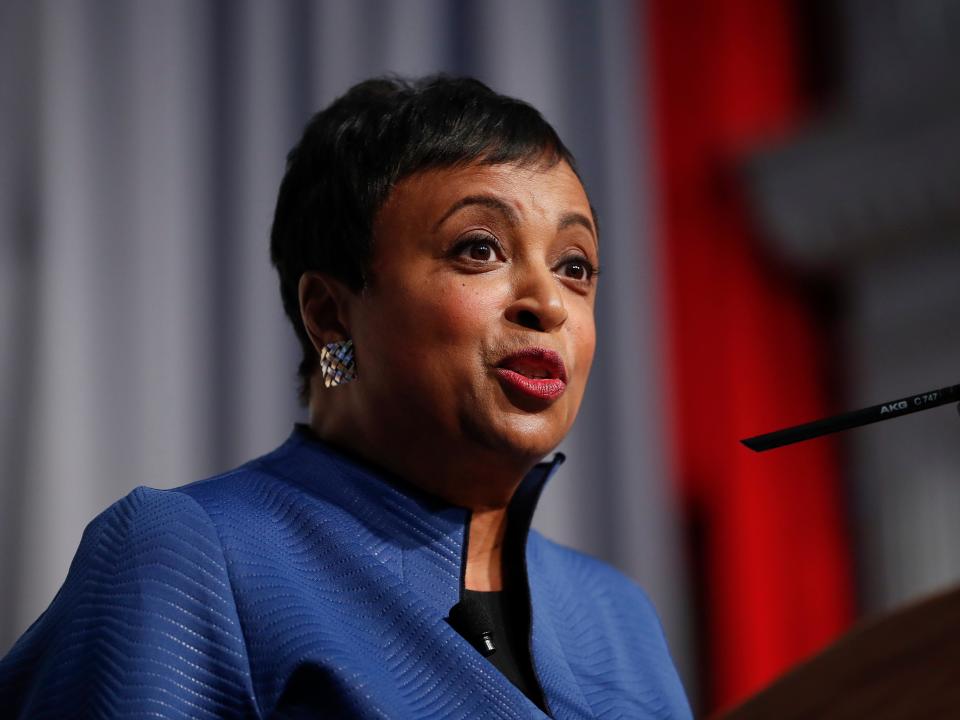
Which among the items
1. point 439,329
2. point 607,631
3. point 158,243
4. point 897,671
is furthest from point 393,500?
point 158,243

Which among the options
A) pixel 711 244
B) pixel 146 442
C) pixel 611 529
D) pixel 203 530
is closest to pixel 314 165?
pixel 203 530

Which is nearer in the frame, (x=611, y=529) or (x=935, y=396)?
(x=935, y=396)

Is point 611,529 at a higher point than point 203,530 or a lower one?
lower

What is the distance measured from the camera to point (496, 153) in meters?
0.81

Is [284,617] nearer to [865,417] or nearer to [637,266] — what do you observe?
[865,417]

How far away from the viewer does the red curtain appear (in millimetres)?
2027

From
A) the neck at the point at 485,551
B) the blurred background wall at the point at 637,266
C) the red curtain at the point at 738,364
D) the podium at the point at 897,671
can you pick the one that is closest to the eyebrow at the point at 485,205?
the neck at the point at 485,551

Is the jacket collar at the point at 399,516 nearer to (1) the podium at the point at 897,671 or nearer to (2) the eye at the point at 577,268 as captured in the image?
(2) the eye at the point at 577,268

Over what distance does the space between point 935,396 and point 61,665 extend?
52 cm

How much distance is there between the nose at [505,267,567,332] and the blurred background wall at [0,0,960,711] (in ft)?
2.85

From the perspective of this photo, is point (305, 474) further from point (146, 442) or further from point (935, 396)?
point (146, 442)

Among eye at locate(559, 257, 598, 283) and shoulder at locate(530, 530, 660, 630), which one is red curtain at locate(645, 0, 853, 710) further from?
eye at locate(559, 257, 598, 283)

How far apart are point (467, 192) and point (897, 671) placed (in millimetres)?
455

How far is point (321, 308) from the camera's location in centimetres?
84
